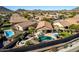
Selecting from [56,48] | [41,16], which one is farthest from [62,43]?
[41,16]

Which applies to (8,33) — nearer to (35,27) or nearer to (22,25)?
(22,25)

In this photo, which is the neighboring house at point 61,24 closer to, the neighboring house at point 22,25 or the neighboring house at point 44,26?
the neighboring house at point 44,26

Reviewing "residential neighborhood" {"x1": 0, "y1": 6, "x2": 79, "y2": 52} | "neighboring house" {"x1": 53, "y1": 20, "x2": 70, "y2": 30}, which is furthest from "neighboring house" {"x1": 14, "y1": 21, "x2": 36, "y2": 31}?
"neighboring house" {"x1": 53, "y1": 20, "x2": 70, "y2": 30}

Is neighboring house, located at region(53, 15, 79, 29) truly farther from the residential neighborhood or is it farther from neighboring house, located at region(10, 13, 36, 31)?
neighboring house, located at region(10, 13, 36, 31)

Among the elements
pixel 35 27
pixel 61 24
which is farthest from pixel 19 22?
pixel 61 24

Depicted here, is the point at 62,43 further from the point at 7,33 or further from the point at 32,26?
the point at 7,33
